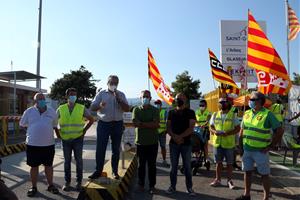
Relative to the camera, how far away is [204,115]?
11820mm

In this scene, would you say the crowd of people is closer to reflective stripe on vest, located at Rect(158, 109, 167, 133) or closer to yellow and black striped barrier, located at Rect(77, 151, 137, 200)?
yellow and black striped barrier, located at Rect(77, 151, 137, 200)

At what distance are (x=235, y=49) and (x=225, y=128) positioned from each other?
29.0 feet

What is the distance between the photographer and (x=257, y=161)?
21.7ft

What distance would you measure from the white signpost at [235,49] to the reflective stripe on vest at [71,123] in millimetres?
9665

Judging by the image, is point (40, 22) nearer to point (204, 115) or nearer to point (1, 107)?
point (1, 107)

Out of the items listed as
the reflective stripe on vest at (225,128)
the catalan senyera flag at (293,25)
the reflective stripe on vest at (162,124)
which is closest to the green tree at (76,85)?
the catalan senyera flag at (293,25)

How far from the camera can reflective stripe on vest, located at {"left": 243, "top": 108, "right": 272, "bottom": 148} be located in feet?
21.6

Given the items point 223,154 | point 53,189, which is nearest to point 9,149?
point 53,189

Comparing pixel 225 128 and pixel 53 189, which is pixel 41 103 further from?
pixel 225 128

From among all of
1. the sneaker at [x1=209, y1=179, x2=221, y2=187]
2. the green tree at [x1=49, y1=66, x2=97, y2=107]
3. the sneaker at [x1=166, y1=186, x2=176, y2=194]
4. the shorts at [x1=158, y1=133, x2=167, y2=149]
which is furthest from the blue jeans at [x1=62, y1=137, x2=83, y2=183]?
the green tree at [x1=49, y1=66, x2=97, y2=107]

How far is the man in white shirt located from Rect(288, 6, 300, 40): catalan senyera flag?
1595 centimetres

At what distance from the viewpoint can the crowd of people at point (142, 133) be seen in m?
6.70

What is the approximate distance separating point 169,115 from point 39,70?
20492 millimetres

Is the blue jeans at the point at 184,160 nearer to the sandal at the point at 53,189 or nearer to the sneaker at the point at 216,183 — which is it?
the sneaker at the point at 216,183
